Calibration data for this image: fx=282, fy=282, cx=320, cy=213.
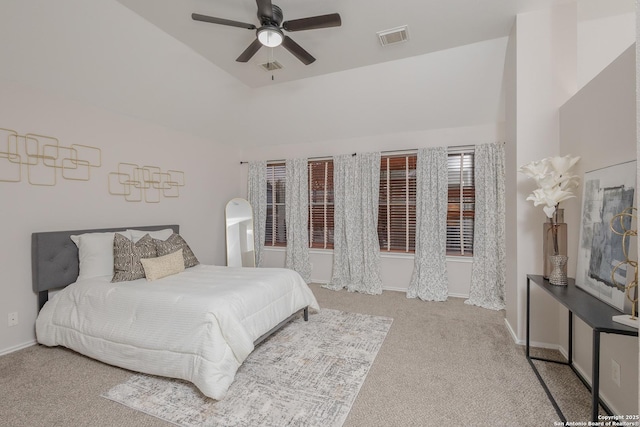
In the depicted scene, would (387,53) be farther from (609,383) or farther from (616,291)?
(609,383)

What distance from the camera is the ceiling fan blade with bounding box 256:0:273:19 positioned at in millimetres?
2046

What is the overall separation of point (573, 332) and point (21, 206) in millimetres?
5038

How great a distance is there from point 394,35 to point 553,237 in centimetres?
248

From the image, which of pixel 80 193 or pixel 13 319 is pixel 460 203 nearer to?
pixel 80 193

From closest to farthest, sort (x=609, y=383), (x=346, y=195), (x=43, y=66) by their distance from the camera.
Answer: (x=609, y=383) < (x=43, y=66) < (x=346, y=195)

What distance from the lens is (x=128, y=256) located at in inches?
116

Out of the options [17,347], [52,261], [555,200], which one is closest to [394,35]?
[555,200]

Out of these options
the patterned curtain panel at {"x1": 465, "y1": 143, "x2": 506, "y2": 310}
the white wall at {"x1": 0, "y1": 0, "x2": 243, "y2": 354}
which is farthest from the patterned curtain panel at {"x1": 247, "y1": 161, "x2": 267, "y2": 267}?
the patterned curtain panel at {"x1": 465, "y1": 143, "x2": 506, "y2": 310}

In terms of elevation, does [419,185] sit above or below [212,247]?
above

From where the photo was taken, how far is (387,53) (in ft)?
11.2

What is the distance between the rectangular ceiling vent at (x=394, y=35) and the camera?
294 centimetres

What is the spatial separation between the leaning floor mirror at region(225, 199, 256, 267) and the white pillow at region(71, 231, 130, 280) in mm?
2211

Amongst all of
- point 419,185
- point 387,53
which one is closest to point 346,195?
point 419,185

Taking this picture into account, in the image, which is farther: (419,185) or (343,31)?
(419,185)
